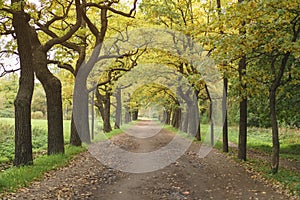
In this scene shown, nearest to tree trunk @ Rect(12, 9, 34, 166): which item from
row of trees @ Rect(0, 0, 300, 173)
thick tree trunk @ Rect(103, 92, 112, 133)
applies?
row of trees @ Rect(0, 0, 300, 173)

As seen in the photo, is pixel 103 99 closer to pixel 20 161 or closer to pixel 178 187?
pixel 20 161

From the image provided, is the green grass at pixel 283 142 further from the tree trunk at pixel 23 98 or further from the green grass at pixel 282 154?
the tree trunk at pixel 23 98

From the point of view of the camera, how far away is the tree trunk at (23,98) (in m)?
12.3

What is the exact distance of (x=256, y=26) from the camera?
401 inches

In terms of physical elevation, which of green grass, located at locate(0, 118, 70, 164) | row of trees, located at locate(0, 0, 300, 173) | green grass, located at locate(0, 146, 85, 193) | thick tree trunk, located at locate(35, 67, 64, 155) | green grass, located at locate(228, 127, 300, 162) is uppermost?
row of trees, located at locate(0, 0, 300, 173)

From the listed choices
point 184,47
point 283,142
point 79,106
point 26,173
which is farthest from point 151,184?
point 283,142

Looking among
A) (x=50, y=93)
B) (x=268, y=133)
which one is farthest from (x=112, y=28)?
(x=268, y=133)

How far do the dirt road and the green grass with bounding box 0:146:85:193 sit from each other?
298 millimetres

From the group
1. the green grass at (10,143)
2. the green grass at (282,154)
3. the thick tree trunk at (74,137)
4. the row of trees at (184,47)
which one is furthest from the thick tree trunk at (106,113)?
the thick tree trunk at (74,137)

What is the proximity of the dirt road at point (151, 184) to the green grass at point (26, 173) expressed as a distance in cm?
30

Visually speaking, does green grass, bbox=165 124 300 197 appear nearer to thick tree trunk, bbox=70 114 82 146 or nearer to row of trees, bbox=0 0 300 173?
row of trees, bbox=0 0 300 173

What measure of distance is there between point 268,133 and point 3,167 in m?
31.3

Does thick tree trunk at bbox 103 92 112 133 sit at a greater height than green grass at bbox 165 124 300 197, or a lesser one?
greater

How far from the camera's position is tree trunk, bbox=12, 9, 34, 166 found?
483 inches
